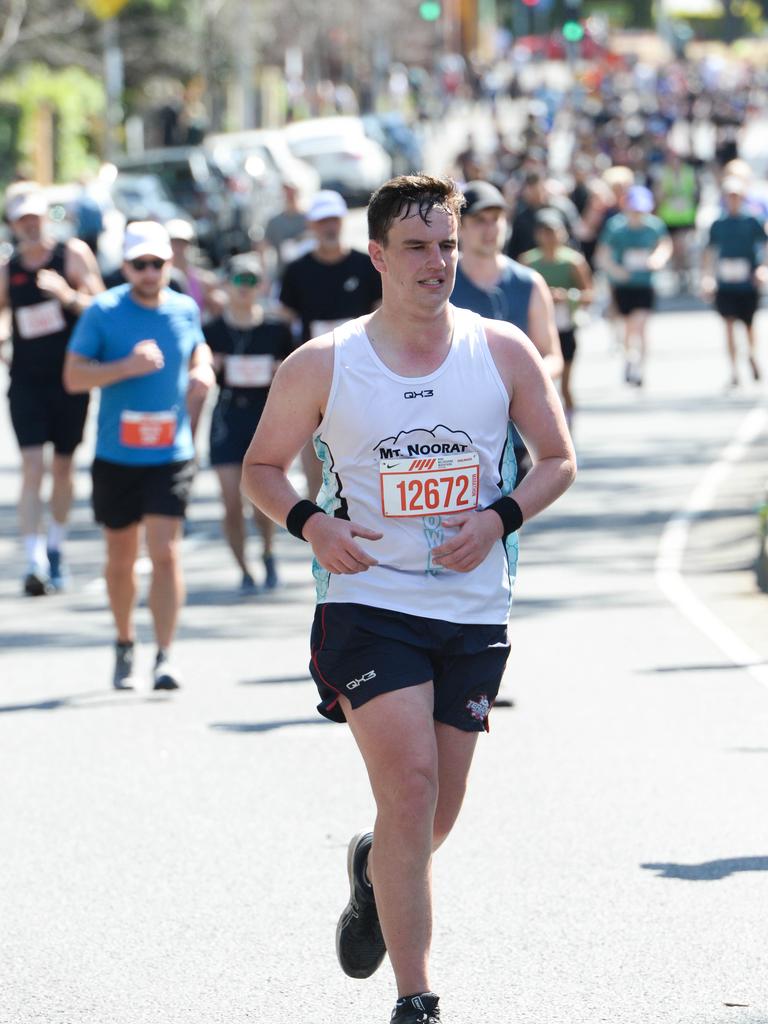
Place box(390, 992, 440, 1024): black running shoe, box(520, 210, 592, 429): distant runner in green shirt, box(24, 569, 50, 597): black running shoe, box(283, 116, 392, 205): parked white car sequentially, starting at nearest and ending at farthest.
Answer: box(390, 992, 440, 1024): black running shoe < box(24, 569, 50, 597): black running shoe < box(520, 210, 592, 429): distant runner in green shirt < box(283, 116, 392, 205): parked white car

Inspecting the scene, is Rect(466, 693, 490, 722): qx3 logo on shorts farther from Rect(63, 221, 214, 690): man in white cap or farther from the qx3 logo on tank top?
Rect(63, 221, 214, 690): man in white cap

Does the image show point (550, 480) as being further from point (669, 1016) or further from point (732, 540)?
point (732, 540)

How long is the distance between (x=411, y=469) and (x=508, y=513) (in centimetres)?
24

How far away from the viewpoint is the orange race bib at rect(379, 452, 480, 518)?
16.0 feet

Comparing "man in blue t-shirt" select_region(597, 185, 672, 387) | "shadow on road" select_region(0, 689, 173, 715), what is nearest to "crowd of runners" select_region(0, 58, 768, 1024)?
"shadow on road" select_region(0, 689, 173, 715)

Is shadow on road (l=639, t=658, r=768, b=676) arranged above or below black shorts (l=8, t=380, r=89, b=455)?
below

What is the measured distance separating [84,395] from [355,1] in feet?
219

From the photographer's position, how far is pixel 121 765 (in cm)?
796

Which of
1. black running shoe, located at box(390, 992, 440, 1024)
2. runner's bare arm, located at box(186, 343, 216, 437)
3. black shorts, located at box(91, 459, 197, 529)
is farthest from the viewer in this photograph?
runner's bare arm, located at box(186, 343, 216, 437)

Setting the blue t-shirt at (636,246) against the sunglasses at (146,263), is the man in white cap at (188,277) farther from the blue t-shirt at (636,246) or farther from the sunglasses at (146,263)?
the blue t-shirt at (636,246)

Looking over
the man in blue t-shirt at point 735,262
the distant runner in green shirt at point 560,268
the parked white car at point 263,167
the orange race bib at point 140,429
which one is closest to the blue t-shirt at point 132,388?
the orange race bib at point 140,429

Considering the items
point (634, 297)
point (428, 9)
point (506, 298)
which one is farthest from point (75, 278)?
point (428, 9)

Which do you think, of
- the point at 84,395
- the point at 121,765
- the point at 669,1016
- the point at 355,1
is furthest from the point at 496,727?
the point at 355,1

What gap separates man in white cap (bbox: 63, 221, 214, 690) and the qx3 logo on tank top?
4.15 metres
